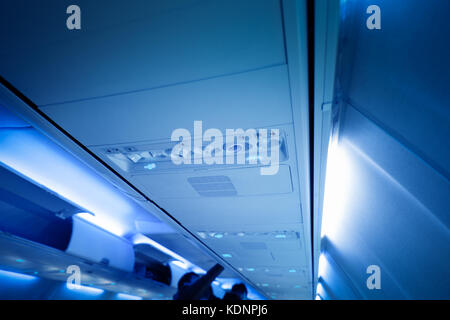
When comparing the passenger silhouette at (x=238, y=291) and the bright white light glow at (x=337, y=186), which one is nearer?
the bright white light glow at (x=337, y=186)

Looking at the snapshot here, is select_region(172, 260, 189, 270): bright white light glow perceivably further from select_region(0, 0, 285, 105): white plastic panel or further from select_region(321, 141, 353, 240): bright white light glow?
select_region(0, 0, 285, 105): white plastic panel

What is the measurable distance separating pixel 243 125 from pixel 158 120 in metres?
0.55

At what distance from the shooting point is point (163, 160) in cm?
196

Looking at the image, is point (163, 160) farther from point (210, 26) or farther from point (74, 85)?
point (210, 26)

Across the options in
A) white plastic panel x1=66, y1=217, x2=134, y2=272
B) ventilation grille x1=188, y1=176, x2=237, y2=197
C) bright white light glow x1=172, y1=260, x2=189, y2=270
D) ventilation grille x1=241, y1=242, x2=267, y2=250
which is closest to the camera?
ventilation grille x1=188, y1=176, x2=237, y2=197

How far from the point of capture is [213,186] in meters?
2.27

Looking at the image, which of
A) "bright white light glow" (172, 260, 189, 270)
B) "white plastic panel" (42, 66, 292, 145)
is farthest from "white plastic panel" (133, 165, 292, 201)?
"bright white light glow" (172, 260, 189, 270)

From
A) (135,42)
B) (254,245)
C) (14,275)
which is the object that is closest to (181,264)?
(254,245)

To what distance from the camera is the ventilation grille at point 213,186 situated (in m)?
2.17

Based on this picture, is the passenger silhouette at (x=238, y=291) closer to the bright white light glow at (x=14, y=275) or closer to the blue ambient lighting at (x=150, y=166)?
the bright white light glow at (x=14, y=275)

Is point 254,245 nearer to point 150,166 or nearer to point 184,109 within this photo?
point 150,166

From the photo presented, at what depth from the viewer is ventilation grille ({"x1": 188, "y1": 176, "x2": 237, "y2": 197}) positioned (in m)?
2.17

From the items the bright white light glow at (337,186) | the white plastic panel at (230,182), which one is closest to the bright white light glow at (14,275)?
the white plastic panel at (230,182)
